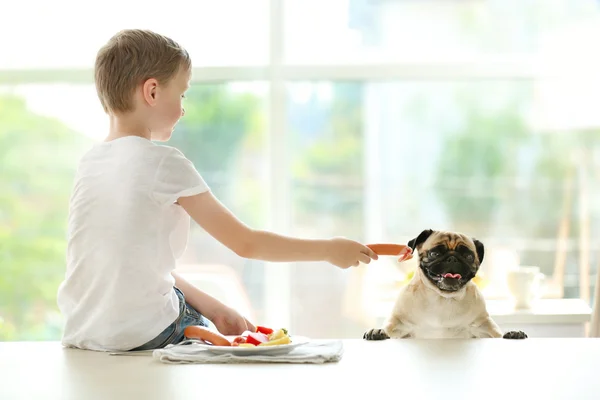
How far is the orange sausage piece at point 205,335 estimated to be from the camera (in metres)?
1.43

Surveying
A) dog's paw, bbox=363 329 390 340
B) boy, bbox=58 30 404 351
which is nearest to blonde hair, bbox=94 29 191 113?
boy, bbox=58 30 404 351

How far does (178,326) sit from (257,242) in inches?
9.1

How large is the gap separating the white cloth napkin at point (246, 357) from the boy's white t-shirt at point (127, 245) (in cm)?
10

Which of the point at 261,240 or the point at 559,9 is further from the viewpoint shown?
the point at 559,9

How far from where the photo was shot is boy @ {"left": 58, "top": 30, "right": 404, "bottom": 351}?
1399 millimetres

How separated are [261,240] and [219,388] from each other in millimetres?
363

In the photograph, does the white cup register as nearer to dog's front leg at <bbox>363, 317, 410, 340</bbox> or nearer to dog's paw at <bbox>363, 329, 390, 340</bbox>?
dog's front leg at <bbox>363, 317, 410, 340</bbox>

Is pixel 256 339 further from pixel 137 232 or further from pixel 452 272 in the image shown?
pixel 452 272

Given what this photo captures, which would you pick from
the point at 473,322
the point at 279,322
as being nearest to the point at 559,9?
the point at 279,322

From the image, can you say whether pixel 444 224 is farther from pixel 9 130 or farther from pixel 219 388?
pixel 219 388

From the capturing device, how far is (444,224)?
3.19 m

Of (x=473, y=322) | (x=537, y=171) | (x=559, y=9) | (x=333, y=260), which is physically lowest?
(x=473, y=322)

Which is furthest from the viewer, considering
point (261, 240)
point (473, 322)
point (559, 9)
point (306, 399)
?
point (559, 9)

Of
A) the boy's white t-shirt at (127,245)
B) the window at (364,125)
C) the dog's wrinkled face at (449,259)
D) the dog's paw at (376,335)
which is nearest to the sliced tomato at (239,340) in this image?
the boy's white t-shirt at (127,245)
